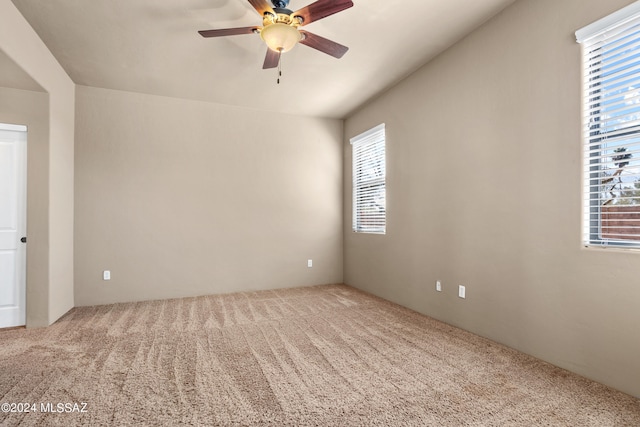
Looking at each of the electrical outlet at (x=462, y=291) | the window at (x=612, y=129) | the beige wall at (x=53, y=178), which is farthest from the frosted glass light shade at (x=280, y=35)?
the electrical outlet at (x=462, y=291)

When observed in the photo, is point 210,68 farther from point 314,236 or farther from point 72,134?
point 314,236

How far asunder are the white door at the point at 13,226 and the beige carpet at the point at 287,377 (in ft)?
1.09

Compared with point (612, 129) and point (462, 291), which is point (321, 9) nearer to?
point (612, 129)

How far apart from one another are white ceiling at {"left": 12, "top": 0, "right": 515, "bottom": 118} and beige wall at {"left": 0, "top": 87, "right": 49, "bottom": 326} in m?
0.64

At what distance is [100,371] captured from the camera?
2.32m

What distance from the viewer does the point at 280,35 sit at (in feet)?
7.68

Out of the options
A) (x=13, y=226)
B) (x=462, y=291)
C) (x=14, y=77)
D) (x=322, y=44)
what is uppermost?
(x=322, y=44)

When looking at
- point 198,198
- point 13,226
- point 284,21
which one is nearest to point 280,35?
point 284,21

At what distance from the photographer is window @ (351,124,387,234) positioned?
4449mm

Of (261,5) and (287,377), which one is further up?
(261,5)

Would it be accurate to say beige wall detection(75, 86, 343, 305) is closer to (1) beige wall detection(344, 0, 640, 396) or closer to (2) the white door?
(2) the white door

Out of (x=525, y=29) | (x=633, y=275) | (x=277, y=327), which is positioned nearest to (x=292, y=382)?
(x=277, y=327)

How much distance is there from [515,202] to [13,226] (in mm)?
4842

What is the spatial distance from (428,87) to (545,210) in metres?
1.88
